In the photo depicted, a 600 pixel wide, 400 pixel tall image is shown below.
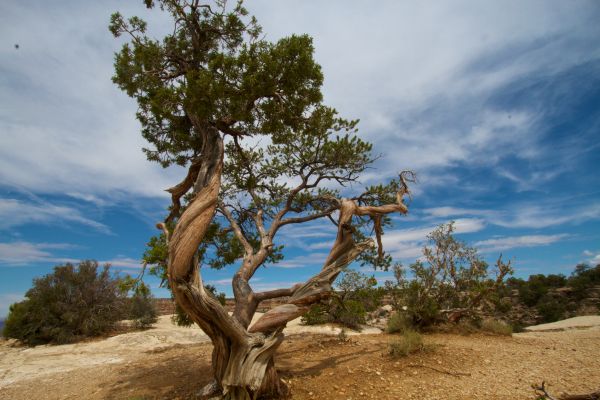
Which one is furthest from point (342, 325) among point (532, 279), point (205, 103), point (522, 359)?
point (532, 279)

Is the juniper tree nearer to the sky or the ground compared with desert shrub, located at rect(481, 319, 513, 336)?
nearer to the sky

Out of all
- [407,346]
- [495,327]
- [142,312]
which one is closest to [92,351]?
[142,312]

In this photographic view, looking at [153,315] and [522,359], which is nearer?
[522,359]

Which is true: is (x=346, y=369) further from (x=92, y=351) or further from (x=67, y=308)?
(x=67, y=308)

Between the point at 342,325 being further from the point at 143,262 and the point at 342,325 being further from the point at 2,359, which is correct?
the point at 2,359

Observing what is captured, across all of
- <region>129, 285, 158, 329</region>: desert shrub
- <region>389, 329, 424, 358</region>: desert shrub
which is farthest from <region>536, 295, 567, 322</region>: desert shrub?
<region>129, 285, 158, 329</region>: desert shrub

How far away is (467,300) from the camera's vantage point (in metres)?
11.7

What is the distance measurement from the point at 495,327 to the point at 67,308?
17363mm

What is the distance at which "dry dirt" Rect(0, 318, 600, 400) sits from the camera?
5750mm

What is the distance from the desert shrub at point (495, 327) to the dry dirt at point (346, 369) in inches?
19.2

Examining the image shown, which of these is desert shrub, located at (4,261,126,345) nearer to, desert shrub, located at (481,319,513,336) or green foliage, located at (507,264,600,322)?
desert shrub, located at (481,319,513,336)

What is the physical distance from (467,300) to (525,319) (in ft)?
57.8

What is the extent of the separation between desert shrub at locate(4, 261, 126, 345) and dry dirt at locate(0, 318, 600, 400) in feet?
4.87

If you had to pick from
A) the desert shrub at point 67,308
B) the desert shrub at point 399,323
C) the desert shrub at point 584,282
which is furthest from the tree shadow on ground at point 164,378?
the desert shrub at point 584,282
